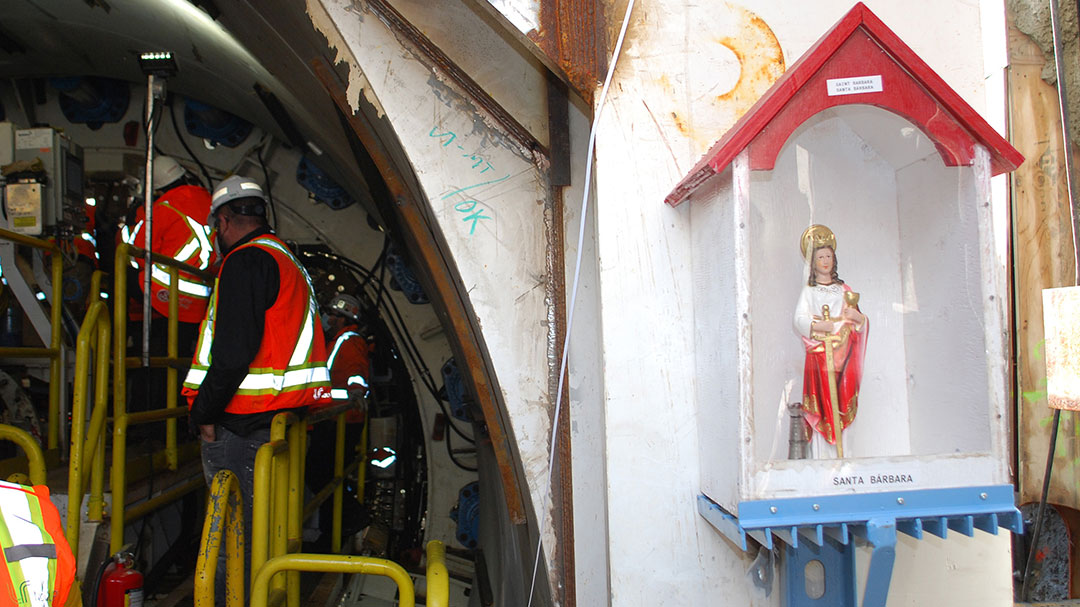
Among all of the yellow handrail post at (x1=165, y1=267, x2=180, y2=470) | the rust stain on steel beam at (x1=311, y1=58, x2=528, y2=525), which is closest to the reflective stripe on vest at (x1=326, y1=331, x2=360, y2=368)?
the yellow handrail post at (x1=165, y1=267, x2=180, y2=470)

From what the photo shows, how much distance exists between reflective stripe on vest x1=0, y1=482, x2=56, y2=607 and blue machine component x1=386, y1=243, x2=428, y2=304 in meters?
3.86

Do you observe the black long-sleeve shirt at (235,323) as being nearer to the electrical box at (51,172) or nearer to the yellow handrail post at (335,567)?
the yellow handrail post at (335,567)

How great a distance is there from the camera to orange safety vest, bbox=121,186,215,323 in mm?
4117

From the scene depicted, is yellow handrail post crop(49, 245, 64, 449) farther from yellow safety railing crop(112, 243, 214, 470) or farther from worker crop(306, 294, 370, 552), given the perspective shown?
worker crop(306, 294, 370, 552)

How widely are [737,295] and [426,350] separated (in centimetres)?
384

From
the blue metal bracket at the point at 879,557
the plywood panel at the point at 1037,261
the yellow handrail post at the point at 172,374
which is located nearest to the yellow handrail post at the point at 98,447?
the yellow handrail post at the point at 172,374

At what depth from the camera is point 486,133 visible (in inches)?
83.0

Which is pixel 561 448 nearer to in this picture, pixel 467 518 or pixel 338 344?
pixel 338 344

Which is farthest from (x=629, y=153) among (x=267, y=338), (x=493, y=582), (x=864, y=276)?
(x=493, y=582)

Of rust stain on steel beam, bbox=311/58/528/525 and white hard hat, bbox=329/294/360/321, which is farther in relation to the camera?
white hard hat, bbox=329/294/360/321

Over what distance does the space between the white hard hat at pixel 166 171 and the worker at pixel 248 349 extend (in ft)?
6.52

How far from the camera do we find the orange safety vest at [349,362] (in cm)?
486

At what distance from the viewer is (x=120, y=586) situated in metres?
2.59

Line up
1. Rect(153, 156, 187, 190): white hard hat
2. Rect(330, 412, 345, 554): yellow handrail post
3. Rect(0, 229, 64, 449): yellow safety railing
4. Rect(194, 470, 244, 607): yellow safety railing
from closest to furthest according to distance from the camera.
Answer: Rect(194, 470, 244, 607): yellow safety railing, Rect(0, 229, 64, 449): yellow safety railing, Rect(330, 412, 345, 554): yellow handrail post, Rect(153, 156, 187, 190): white hard hat
